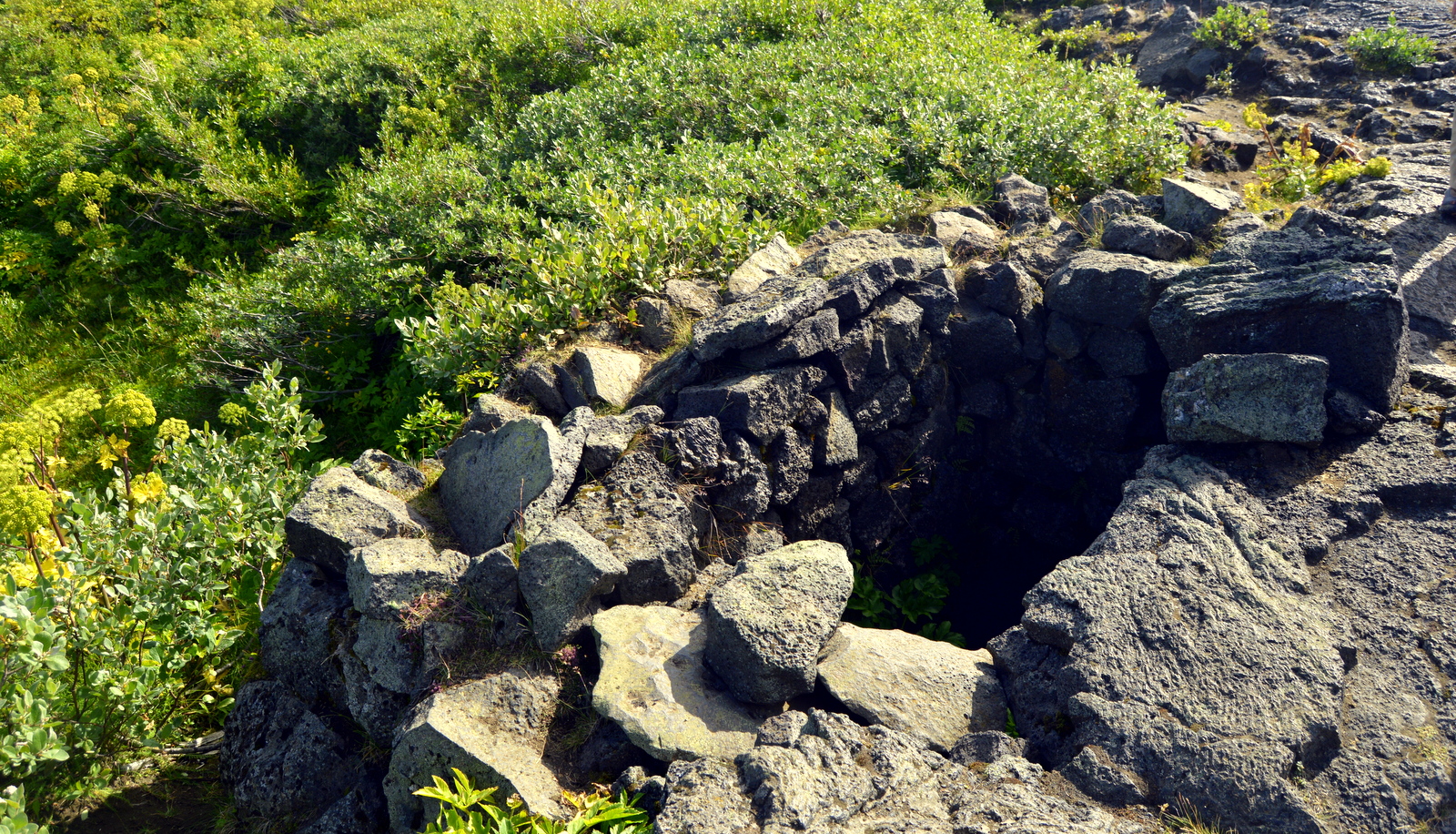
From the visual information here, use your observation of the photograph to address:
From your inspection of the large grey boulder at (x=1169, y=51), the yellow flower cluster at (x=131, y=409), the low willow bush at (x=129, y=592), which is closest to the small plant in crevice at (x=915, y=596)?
the low willow bush at (x=129, y=592)

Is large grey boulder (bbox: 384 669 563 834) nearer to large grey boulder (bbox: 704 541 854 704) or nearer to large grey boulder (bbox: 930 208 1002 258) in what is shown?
large grey boulder (bbox: 704 541 854 704)

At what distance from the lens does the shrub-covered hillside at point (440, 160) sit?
805 centimetres

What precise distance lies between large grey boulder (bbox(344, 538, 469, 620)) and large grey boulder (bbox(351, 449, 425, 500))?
77cm

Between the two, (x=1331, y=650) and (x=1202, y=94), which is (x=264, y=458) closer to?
(x=1331, y=650)

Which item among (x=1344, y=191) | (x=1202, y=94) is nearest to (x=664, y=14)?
(x=1202, y=94)

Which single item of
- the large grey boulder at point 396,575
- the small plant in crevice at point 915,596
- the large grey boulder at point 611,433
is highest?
the large grey boulder at point 611,433

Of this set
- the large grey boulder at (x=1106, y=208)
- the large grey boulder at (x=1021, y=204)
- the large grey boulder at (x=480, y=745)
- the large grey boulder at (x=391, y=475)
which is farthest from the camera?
the large grey boulder at (x=1021, y=204)

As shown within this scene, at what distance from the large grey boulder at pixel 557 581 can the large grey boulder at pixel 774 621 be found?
26.7 inches

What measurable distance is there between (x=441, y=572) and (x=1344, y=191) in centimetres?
913

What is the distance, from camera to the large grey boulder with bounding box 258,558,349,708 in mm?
4668

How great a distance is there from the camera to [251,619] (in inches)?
221

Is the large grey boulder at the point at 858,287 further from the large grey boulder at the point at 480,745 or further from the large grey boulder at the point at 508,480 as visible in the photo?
the large grey boulder at the point at 480,745

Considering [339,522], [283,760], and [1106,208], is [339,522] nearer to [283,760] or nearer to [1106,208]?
[283,760]

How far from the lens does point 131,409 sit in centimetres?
526
